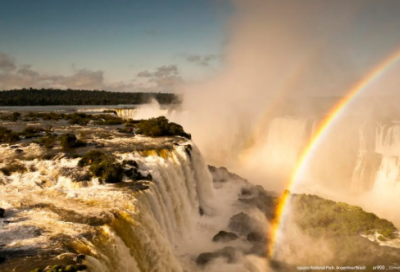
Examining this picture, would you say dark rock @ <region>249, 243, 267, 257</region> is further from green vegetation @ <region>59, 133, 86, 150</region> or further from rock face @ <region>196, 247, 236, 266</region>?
green vegetation @ <region>59, 133, 86, 150</region>

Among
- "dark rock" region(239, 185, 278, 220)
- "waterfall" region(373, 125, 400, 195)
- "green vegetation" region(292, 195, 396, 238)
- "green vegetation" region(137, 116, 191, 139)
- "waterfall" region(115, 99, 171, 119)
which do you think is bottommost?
"dark rock" region(239, 185, 278, 220)

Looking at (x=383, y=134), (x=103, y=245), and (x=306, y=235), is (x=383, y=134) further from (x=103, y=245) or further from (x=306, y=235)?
(x=103, y=245)

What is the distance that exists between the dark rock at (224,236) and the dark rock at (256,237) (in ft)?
3.18

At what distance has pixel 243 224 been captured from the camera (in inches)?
794

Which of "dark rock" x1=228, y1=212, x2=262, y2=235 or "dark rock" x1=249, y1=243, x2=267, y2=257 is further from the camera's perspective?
"dark rock" x1=228, y1=212, x2=262, y2=235

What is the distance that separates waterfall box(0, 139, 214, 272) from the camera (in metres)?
8.82

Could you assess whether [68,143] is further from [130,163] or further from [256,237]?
[256,237]

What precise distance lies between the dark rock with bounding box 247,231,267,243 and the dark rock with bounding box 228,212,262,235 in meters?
0.57

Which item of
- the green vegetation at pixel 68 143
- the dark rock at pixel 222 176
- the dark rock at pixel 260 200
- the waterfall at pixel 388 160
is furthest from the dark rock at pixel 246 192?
the green vegetation at pixel 68 143

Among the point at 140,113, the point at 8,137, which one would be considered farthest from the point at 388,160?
the point at 140,113

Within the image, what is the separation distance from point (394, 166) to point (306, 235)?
18.3 meters

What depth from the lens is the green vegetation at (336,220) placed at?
60.7ft

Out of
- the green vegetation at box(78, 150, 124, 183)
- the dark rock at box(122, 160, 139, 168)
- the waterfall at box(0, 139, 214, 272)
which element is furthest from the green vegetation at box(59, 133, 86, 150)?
the dark rock at box(122, 160, 139, 168)

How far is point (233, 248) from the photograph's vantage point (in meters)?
16.8
